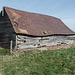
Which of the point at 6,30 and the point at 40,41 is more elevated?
the point at 6,30

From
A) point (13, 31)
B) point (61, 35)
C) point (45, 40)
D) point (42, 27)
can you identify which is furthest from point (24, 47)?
point (61, 35)

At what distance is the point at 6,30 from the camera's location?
12258 millimetres

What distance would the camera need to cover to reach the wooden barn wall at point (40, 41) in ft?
37.3

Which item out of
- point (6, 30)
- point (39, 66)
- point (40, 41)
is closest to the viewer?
point (39, 66)

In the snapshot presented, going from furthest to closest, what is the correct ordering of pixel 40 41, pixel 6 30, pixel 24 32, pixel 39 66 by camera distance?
pixel 40 41 < pixel 6 30 < pixel 24 32 < pixel 39 66

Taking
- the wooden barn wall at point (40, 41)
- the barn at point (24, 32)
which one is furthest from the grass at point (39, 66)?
the barn at point (24, 32)

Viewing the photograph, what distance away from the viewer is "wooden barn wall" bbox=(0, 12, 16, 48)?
11555mm

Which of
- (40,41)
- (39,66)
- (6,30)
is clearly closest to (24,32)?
(6,30)

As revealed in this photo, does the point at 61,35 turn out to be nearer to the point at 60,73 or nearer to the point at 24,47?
the point at 24,47

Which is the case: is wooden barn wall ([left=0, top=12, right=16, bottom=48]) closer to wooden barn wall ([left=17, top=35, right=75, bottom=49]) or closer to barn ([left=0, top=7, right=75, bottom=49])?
barn ([left=0, top=7, right=75, bottom=49])

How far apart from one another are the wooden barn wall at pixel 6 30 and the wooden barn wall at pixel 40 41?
0.84 metres

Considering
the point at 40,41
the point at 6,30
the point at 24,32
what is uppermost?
the point at 6,30

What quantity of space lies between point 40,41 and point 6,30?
156 inches

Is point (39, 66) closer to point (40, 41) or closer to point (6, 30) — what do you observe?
point (40, 41)
